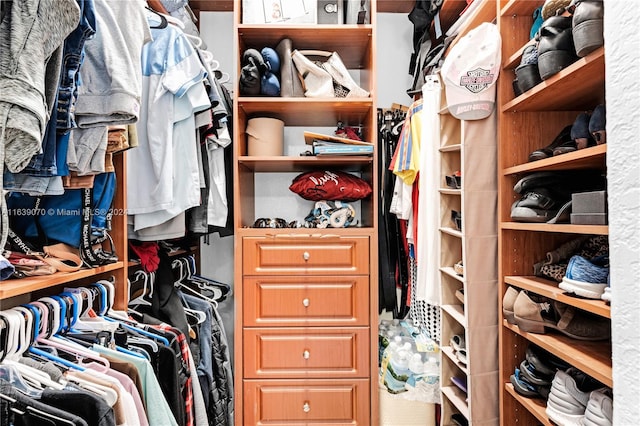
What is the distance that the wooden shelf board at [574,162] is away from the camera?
0.96 metres

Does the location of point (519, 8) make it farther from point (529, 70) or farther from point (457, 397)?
point (457, 397)

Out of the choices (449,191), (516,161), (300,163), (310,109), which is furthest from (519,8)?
(300,163)

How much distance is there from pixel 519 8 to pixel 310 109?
40.1 inches

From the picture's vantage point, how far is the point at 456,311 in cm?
175

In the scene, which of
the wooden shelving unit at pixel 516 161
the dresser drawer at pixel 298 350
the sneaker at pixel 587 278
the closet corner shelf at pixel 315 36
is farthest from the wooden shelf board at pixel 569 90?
the dresser drawer at pixel 298 350

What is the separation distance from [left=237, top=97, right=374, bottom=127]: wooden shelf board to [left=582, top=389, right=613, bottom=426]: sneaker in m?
1.42

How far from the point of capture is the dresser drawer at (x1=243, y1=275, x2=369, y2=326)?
203cm

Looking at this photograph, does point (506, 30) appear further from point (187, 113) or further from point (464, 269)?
point (187, 113)

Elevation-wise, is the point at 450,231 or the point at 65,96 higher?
the point at 65,96

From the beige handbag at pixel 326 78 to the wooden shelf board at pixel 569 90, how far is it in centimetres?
84

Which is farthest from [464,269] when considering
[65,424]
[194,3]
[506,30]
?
[194,3]

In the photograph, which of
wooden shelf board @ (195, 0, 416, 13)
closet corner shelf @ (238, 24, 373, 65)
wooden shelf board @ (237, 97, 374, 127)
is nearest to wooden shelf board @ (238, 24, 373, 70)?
closet corner shelf @ (238, 24, 373, 65)

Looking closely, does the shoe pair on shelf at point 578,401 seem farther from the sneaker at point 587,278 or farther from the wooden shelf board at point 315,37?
the wooden shelf board at point 315,37

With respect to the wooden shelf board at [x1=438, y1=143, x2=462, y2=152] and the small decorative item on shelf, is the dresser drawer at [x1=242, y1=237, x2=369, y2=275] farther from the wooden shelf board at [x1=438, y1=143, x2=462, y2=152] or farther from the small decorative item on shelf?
the wooden shelf board at [x1=438, y1=143, x2=462, y2=152]
